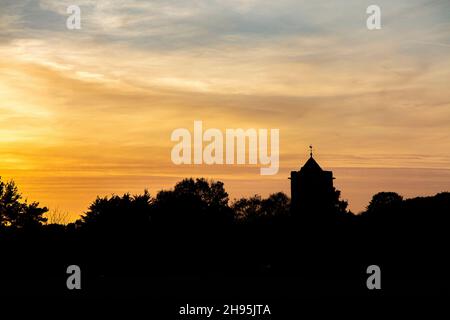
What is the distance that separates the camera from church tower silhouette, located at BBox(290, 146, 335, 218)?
250ft

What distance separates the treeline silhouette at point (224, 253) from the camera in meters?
42.4

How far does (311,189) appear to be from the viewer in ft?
252

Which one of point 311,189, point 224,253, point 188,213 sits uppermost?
point 311,189

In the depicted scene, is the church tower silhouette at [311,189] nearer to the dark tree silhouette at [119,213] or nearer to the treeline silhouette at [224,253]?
the treeline silhouette at [224,253]

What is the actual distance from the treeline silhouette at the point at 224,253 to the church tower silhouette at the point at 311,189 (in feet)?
2.39

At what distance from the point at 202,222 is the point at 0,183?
45.3 metres

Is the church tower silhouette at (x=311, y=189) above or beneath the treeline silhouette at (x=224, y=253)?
above

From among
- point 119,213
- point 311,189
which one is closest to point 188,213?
point 119,213

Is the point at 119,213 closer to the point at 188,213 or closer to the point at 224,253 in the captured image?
the point at 188,213

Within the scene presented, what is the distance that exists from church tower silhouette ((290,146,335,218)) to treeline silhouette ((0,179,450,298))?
73cm

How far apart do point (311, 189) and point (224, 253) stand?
19.6m

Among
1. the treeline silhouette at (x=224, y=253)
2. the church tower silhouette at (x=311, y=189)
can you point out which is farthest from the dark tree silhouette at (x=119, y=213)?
the church tower silhouette at (x=311, y=189)
